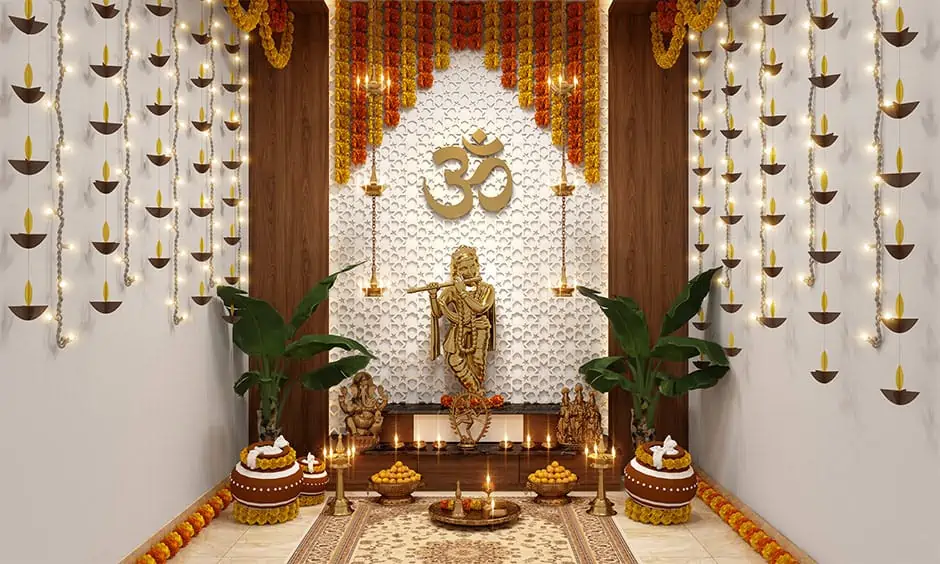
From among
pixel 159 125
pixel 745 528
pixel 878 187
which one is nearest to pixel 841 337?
pixel 878 187

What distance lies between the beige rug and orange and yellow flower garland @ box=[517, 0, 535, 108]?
10.8 feet

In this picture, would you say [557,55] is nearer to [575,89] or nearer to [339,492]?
[575,89]

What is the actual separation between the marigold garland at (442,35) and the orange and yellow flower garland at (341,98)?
28.4 inches

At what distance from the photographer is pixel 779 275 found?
5.07 meters

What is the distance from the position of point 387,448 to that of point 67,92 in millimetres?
3529

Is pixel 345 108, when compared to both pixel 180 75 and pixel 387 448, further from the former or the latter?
pixel 387 448

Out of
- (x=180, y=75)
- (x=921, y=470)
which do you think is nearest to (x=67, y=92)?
(x=180, y=75)

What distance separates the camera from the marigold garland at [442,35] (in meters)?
7.15

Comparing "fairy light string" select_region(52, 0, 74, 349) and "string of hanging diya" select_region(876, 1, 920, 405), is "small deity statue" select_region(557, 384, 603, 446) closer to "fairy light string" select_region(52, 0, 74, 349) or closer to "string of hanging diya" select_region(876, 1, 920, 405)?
"string of hanging diya" select_region(876, 1, 920, 405)

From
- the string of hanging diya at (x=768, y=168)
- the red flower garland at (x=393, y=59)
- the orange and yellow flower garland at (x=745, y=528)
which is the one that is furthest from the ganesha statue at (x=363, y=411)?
the string of hanging diya at (x=768, y=168)

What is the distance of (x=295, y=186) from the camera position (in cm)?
703

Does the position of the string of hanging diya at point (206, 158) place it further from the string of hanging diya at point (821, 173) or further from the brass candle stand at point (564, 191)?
the string of hanging diya at point (821, 173)

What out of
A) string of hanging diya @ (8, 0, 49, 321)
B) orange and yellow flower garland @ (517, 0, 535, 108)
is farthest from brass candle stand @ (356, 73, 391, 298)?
string of hanging diya @ (8, 0, 49, 321)

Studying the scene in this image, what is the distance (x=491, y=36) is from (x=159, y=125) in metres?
3.04
